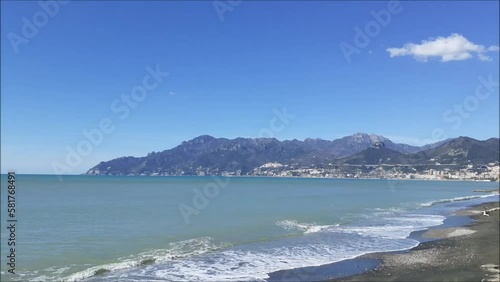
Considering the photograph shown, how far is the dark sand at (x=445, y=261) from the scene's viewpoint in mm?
17312

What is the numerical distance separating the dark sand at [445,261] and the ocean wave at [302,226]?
843 centimetres

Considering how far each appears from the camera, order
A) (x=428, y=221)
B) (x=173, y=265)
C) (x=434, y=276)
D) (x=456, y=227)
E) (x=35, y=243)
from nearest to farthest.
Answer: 1. (x=434, y=276)
2. (x=173, y=265)
3. (x=35, y=243)
4. (x=456, y=227)
5. (x=428, y=221)

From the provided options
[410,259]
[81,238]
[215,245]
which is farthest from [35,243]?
[410,259]

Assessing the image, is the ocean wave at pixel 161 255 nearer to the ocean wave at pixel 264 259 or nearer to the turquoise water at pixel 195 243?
the turquoise water at pixel 195 243

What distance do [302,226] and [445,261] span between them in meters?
16.6

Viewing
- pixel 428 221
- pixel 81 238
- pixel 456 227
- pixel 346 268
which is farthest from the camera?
pixel 428 221

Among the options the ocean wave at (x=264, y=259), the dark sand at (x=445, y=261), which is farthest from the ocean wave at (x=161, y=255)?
the dark sand at (x=445, y=261)

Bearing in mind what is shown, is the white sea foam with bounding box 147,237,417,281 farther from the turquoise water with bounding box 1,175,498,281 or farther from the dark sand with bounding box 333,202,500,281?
the dark sand with bounding box 333,202,500,281

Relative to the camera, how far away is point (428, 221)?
127 ft

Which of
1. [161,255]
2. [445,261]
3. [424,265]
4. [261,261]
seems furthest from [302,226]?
[424,265]

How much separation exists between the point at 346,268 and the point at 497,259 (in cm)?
763

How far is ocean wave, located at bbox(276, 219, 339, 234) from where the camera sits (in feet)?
110

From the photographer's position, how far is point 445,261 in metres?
20.2

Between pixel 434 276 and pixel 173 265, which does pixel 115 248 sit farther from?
pixel 434 276
